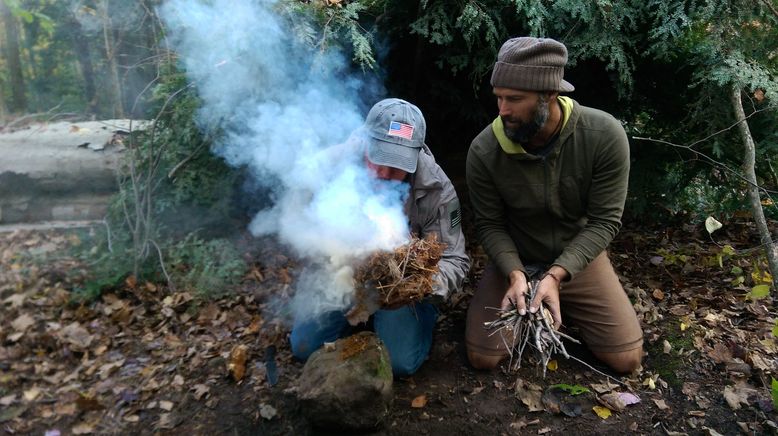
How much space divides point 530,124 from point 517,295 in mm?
1004

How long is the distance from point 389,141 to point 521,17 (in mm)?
1757

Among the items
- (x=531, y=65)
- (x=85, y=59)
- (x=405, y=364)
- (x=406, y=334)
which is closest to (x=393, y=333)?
(x=406, y=334)

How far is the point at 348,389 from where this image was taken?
2.74m

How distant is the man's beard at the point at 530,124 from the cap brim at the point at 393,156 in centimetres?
61

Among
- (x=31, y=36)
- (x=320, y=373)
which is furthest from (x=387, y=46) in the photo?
(x=31, y=36)

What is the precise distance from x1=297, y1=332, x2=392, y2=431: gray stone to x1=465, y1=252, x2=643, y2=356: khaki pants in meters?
0.87

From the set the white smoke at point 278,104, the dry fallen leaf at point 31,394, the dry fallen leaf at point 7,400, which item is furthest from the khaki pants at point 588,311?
the dry fallen leaf at point 7,400

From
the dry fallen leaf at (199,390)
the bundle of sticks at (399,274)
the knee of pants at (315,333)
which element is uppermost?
the bundle of sticks at (399,274)

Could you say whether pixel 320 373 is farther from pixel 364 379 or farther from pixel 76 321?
pixel 76 321

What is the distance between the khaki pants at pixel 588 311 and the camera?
3.43 m

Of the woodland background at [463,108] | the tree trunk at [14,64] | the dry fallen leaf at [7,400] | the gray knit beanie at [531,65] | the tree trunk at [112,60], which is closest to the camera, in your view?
the gray knit beanie at [531,65]

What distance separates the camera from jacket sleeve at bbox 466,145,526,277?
11.3 feet

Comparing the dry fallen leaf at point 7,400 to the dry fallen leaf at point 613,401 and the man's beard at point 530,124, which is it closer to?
the man's beard at point 530,124

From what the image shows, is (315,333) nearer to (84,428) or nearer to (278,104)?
(84,428)
